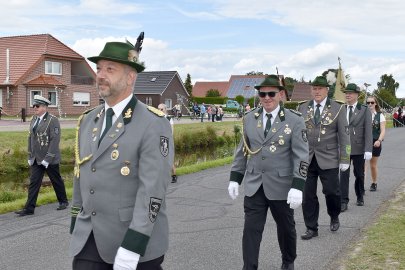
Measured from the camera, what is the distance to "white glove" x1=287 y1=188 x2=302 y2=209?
4902mm

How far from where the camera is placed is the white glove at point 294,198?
4.90 m

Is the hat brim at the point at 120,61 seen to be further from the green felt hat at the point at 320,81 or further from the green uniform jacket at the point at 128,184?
the green felt hat at the point at 320,81

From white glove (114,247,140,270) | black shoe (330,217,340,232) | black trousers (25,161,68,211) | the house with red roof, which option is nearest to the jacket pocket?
white glove (114,247,140,270)

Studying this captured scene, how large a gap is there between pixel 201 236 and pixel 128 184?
409 centimetres

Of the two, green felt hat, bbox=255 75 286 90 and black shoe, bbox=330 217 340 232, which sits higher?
green felt hat, bbox=255 75 286 90

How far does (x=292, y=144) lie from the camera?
5223mm

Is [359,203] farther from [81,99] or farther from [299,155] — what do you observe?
[81,99]

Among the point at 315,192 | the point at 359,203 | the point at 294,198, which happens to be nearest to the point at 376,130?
the point at 359,203

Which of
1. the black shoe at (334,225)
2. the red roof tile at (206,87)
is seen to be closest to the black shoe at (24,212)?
the black shoe at (334,225)

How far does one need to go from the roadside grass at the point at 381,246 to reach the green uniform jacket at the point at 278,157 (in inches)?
48.8

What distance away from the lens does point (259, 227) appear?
5.12 metres

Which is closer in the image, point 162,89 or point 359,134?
point 359,134

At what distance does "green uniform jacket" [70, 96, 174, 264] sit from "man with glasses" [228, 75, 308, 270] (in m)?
2.05

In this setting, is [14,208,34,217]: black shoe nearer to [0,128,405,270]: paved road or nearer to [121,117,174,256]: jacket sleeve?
[0,128,405,270]: paved road
